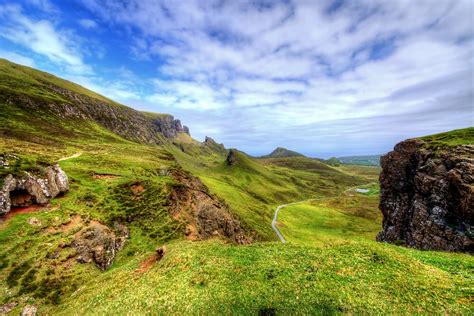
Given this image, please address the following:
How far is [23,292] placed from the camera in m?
26.8

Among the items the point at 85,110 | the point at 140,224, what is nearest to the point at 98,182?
the point at 140,224

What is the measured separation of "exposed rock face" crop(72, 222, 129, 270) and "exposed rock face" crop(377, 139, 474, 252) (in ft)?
211

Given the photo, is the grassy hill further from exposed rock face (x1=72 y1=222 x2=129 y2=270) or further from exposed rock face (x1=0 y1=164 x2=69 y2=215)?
exposed rock face (x1=0 y1=164 x2=69 y2=215)

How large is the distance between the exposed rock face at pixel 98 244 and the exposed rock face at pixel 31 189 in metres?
11.4

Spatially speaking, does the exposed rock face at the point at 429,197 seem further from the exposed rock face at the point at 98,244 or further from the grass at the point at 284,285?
the exposed rock face at the point at 98,244

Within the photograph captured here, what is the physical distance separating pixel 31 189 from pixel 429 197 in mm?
84830

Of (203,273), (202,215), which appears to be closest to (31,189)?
(202,215)

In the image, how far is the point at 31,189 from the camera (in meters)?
39.8

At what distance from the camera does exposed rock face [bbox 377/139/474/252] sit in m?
43.1

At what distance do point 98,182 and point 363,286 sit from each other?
192 feet

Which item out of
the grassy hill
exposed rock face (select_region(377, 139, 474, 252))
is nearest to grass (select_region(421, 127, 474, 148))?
exposed rock face (select_region(377, 139, 474, 252))

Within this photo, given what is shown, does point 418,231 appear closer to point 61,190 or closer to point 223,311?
point 223,311

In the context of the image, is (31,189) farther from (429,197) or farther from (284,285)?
(429,197)

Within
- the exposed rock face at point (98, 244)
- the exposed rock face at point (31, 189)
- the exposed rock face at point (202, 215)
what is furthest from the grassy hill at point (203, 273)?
the exposed rock face at point (202, 215)
